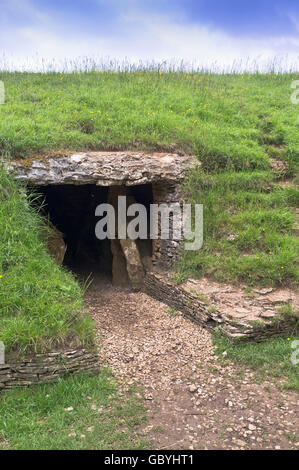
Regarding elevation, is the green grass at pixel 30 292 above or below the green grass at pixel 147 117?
below

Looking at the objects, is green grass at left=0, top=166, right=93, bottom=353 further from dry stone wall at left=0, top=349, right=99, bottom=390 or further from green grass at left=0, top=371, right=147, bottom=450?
green grass at left=0, top=371, right=147, bottom=450

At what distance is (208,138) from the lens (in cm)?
891

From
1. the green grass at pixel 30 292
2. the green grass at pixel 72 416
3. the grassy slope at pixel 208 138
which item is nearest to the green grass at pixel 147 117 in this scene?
the grassy slope at pixel 208 138

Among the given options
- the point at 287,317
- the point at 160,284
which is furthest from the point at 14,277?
the point at 287,317

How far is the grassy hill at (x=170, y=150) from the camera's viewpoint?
19.3 feet

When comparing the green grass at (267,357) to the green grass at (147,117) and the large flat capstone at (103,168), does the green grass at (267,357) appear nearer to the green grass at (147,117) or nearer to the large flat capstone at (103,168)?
the large flat capstone at (103,168)

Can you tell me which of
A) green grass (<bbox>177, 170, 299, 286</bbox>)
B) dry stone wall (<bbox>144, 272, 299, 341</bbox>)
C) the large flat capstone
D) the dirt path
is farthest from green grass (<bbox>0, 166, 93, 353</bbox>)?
green grass (<bbox>177, 170, 299, 286</bbox>)

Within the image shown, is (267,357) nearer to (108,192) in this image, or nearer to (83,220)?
(108,192)

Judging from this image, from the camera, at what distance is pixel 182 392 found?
5207 millimetres

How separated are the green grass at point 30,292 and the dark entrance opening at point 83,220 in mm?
2814

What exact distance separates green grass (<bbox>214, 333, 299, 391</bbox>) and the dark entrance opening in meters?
3.66

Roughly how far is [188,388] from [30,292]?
8.15 feet

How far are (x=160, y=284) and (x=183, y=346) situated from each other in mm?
1824

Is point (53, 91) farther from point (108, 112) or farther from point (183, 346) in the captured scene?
point (183, 346)
